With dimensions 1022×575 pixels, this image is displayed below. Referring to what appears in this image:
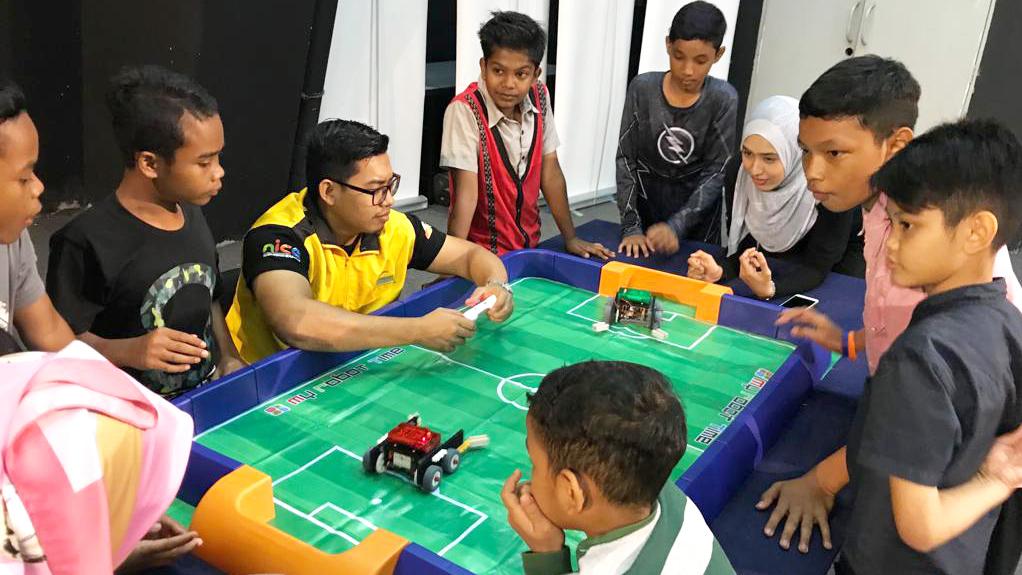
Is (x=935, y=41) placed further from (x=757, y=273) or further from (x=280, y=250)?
(x=280, y=250)

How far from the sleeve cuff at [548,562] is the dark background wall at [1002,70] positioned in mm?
4037

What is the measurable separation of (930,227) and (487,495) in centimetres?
68

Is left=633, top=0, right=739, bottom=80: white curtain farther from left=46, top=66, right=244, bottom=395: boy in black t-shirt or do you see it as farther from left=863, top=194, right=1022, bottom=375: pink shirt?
left=46, top=66, right=244, bottom=395: boy in black t-shirt

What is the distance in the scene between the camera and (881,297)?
4.39ft

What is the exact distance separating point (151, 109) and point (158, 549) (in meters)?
0.84

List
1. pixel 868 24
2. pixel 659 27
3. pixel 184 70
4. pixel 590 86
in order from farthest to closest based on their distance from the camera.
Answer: pixel 590 86, pixel 659 27, pixel 868 24, pixel 184 70

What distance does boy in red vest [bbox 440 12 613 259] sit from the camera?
2.17m

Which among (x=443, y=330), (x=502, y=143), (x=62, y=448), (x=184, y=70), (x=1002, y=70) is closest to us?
(x=62, y=448)

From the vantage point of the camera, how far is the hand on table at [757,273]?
6.02 feet

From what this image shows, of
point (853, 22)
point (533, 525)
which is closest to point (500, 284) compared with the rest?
point (533, 525)

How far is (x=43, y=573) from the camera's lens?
0.75 m

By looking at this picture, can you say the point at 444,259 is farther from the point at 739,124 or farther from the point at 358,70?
the point at 739,124

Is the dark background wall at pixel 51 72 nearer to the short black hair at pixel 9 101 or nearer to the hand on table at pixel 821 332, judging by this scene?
the short black hair at pixel 9 101

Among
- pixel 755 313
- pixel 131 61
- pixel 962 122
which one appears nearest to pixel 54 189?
pixel 131 61
